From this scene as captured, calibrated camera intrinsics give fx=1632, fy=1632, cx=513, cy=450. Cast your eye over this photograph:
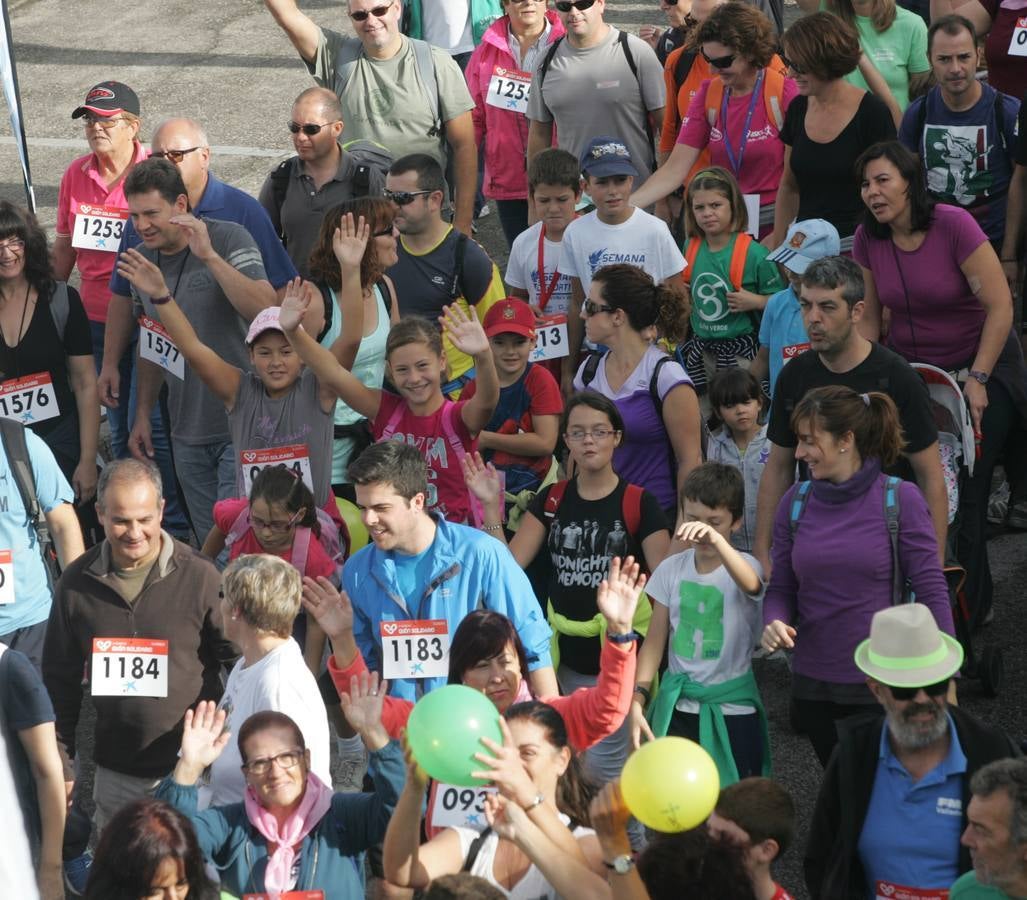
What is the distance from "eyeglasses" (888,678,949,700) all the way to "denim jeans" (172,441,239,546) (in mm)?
3404

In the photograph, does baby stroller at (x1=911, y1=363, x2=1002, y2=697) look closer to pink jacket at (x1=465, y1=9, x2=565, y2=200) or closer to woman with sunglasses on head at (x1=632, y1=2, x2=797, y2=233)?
woman with sunglasses on head at (x1=632, y1=2, x2=797, y2=233)

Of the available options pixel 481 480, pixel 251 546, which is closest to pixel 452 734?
pixel 481 480

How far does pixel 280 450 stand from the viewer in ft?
20.8

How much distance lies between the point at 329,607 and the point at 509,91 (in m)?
4.40

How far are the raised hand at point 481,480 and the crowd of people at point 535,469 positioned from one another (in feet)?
0.06

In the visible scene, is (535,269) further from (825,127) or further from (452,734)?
(452,734)

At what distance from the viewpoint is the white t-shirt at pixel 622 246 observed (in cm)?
699

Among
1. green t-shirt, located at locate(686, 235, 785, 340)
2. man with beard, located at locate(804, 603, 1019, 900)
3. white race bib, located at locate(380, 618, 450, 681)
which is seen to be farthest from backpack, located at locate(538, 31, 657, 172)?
man with beard, located at locate(804, 603, 1019, 900)

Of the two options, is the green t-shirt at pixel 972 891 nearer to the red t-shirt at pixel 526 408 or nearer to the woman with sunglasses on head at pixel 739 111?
the red t-shirt at pixel 526 408

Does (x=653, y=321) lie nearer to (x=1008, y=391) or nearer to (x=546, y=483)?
(x=546, y=483)

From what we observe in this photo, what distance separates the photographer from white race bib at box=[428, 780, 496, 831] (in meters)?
4.53

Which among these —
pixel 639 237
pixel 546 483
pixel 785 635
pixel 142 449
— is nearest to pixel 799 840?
pixel 785 635

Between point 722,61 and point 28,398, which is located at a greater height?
point 722,61

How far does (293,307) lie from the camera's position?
6.19 metres
